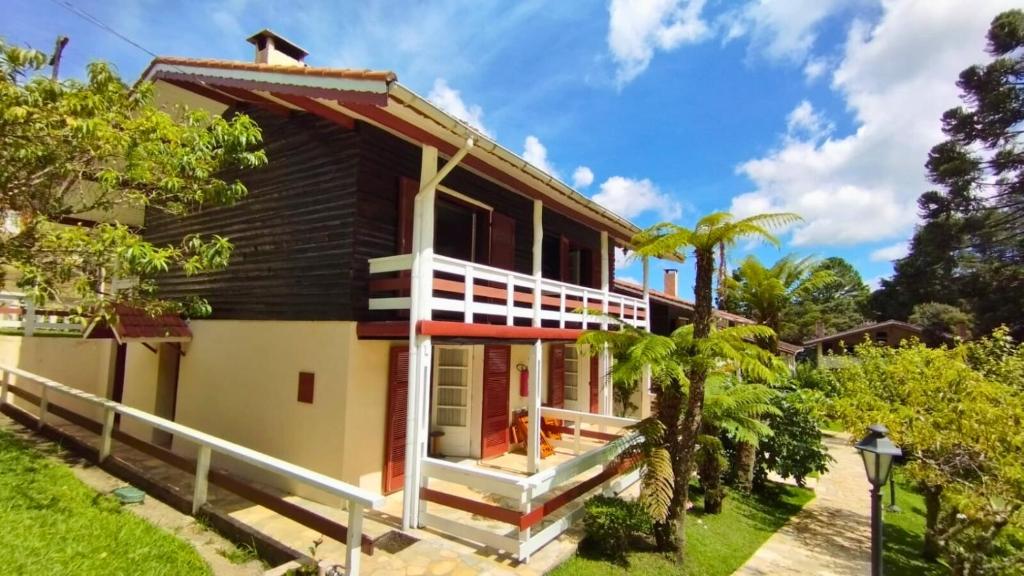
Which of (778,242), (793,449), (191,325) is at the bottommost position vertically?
(793,449)

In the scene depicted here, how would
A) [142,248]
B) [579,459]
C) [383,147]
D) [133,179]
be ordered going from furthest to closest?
[383,147], [579,459], [133,179], [142,248]

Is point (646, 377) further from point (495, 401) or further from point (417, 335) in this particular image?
point (417, 335)

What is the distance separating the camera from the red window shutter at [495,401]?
33.3ft

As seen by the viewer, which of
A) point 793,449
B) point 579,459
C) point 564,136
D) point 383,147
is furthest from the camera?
point 564,136

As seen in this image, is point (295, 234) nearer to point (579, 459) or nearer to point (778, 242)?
point (579, 459)

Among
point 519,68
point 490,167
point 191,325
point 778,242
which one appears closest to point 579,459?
point 778,242

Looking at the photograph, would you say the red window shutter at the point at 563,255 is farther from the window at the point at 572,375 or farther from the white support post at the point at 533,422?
the white support post at the point at 533,422

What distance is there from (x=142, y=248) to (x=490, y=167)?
5.05 meters

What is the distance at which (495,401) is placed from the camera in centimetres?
1047

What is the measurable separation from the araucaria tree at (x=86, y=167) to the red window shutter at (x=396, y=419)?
113 inches

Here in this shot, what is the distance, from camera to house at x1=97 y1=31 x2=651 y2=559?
6758mm

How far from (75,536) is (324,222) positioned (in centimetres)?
486

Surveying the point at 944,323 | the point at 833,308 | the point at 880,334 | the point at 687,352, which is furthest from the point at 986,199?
the point at 833,308

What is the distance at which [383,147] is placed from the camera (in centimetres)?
807
